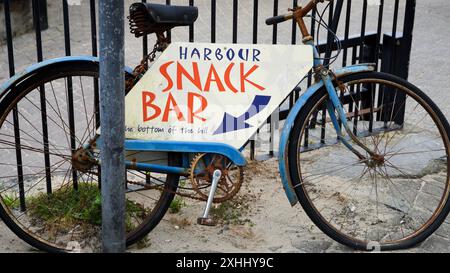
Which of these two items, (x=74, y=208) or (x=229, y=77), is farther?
(x=74, y=208)

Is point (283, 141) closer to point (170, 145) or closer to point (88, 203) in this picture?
point (170, 145)

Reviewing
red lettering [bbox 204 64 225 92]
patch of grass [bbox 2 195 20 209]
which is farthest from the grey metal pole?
patch of grass [bbox 2 195 20 209]

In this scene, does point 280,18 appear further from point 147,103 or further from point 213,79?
point 147,103

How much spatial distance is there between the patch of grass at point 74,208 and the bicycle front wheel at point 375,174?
95 centimetres

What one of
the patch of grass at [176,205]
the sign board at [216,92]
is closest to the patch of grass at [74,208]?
the patch of grass at [176,205]

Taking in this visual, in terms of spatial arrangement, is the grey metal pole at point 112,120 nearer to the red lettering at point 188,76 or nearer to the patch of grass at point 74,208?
the patch of grass at point 74,208

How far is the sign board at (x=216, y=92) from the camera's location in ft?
12.9

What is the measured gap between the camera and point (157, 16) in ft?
12.2

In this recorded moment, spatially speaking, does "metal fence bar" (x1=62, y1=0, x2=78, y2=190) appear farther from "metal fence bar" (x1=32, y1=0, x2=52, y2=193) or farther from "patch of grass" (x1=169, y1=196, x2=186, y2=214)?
"patch of grass" (x1=169, y1=196, x2=186, y2=214)

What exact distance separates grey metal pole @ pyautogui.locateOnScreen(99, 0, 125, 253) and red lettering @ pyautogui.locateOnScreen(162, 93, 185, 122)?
550mm

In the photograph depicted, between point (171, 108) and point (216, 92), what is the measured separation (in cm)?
25

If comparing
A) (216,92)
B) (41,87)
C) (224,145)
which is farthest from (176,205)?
(41,87)

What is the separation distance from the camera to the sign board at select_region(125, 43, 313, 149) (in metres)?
3.93

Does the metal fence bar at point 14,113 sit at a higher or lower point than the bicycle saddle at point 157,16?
lower
